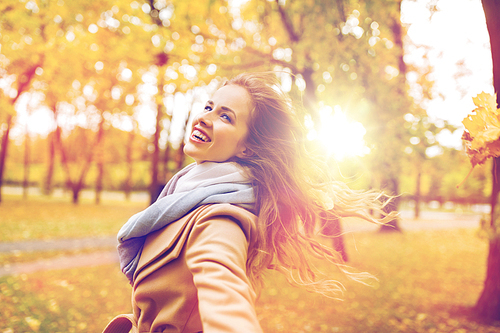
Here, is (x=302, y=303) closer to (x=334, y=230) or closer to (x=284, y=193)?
(x=334, y=230)

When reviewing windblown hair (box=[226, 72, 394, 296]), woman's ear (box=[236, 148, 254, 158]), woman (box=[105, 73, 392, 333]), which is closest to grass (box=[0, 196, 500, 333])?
windblown hair (box=[226, 72, 394, 296])

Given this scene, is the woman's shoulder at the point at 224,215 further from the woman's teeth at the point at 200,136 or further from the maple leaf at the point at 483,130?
the maple leaf at the point at 483,130

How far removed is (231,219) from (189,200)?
197mm

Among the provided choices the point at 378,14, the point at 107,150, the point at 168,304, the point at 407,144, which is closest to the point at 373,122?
the point at 407,144

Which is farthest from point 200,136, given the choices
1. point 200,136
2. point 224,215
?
point 224,215

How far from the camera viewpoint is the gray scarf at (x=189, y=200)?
127cm

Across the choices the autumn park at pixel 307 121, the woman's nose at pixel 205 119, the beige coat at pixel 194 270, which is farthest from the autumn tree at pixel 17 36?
the beige coat at pixel 194 270

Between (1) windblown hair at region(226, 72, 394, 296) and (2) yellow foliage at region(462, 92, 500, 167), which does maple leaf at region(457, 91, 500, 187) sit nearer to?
(2) yellow foliage at region(462, 92, 500, 167)

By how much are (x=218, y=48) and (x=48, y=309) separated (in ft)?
19.7

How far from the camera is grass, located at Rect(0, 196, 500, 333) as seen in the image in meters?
4.70

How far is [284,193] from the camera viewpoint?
5.00ft

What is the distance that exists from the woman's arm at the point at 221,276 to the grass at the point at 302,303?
7.48ft

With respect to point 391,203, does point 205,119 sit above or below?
above

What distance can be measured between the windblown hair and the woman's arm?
0.84ft
